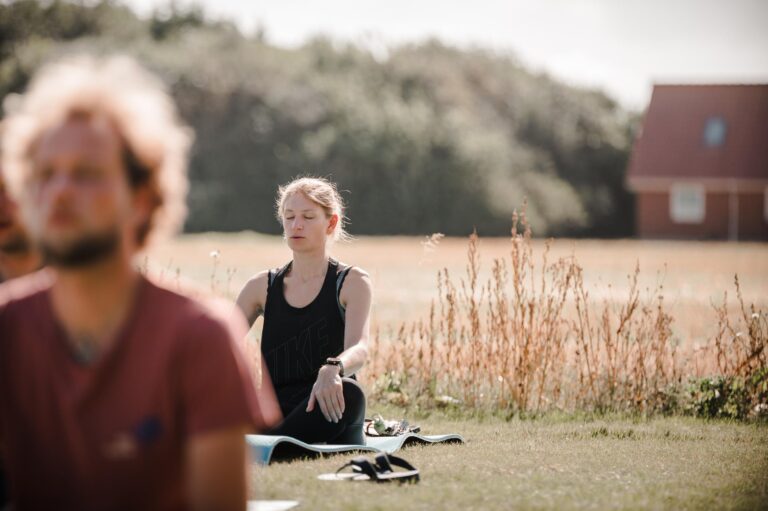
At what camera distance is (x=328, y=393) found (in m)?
5.30

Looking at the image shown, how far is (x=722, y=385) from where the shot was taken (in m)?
7.54

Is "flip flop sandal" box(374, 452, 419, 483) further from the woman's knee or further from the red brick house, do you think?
the red brick house

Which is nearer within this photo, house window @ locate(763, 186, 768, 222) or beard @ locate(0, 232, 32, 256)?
beard @ locate(0, 232, 32, 256)

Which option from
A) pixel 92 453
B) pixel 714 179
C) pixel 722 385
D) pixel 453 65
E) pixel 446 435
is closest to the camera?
pixel 92 453

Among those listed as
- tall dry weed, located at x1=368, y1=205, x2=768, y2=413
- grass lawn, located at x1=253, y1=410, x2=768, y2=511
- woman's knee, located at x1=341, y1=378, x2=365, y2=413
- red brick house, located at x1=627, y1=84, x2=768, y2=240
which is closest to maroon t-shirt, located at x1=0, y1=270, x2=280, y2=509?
grass lawn, located at x1=253, y1=410, x2=768, y2=511

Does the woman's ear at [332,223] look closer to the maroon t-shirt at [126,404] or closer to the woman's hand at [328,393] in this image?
the woman's hand at [328,393]

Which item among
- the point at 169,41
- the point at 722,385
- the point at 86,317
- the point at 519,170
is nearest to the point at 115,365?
the point at 86,317

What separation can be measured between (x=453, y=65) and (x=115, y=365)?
182ft

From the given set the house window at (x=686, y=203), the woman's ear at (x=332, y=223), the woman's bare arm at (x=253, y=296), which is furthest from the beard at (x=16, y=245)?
the house window at (x=686, y=203)

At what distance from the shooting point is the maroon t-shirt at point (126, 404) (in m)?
2.07

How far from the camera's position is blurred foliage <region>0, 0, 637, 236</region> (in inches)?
1742

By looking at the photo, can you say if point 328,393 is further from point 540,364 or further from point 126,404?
point 126,404

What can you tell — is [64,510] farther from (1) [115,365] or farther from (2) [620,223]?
(2) [620,223]

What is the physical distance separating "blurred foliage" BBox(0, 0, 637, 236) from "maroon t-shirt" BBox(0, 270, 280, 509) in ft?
131
